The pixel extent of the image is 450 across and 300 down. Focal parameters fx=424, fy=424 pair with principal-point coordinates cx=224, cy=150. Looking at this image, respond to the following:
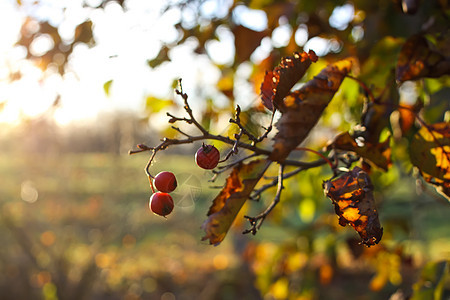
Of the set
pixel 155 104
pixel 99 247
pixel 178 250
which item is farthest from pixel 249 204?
pixel 178 250

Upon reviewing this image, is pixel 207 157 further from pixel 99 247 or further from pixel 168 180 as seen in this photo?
pixel 99 247

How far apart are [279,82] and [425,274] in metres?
0.76

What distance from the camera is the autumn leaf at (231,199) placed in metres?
0.76

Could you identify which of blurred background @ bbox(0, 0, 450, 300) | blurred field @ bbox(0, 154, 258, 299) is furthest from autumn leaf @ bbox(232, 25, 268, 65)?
blurred field @ bbox(0, 154, 258, 299)

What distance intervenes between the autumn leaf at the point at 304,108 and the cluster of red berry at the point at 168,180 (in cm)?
16

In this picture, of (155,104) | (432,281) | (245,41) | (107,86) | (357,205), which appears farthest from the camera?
(155,104)

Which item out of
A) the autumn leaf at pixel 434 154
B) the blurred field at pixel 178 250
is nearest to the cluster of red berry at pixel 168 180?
the autumn leaf at pixel 434 154

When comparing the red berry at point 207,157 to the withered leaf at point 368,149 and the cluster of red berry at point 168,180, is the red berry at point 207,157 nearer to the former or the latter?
the cluster of red berry at point 168,180

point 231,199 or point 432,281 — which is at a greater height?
point 231,199

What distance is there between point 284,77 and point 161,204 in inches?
12.2

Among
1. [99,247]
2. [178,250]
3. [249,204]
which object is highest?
[249,204]

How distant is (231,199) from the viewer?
766 mm

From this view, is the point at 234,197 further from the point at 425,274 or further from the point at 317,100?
the point at 425,274

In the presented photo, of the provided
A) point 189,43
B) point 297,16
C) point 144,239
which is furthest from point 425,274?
point 144,239
